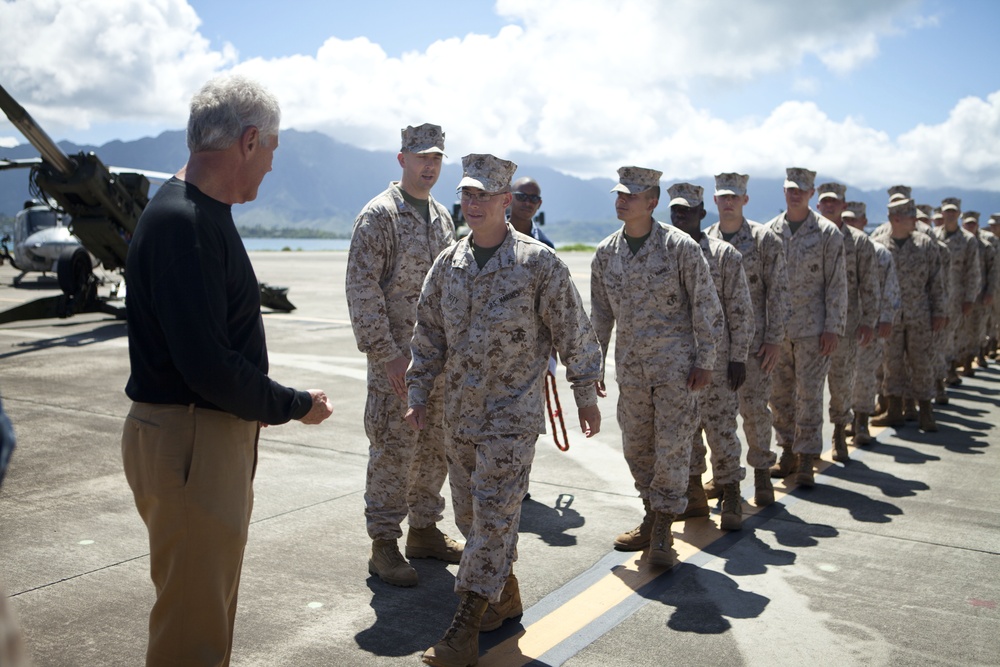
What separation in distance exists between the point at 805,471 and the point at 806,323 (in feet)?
4.05

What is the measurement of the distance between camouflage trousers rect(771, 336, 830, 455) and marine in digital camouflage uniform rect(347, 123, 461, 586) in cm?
358

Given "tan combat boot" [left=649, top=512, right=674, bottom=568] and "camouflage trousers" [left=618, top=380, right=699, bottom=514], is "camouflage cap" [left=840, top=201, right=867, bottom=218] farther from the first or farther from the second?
"tan combat boot" [left=649, top=512, right=674, bottom=568]

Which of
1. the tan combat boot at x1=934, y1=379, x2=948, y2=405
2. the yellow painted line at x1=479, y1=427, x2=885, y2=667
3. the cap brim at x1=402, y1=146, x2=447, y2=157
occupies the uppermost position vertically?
the cap brim at x1=402, y1=146, x2=447, y2=157

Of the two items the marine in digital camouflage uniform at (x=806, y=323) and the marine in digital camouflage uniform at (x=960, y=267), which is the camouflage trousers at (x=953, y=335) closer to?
the marine in digital camouflage uniform at (x=960, y=267)

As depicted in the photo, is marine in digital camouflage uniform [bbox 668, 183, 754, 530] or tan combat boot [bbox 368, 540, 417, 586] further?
marine in digital camouflage uniform [bbox 668, 183, 754, 530]

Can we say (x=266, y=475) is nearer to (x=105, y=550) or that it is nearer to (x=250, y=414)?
(x=105, y=550)

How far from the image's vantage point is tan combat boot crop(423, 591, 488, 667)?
3.97 m

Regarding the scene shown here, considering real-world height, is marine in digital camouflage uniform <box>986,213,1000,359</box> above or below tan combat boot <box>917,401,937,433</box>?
above

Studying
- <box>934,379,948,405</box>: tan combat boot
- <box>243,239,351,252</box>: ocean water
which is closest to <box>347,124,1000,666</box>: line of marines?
<box>243,239,351,252</box>: ocean water

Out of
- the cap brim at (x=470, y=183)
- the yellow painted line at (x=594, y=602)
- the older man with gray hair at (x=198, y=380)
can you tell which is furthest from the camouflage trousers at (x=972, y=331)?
the older man with gray hair at (x=198, y=380)

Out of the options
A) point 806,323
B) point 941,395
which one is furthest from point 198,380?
point 941,395

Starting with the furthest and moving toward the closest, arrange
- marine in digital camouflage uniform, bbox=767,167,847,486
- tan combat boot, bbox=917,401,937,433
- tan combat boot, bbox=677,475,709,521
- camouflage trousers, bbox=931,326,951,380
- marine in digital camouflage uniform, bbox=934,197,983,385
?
marine in digital camouflage uniform, bbox=934,197,983,385
camouflage trousers, bbox=931,326,951,380
tan combat boot, bbox=917,401,937,433
marine in digital camouflage uniform, bbox=767,167,847,486
tan combat boot, bbox=677,475,709,521

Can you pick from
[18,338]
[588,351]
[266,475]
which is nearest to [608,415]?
[266,475]

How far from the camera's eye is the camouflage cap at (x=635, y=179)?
18.4ft
